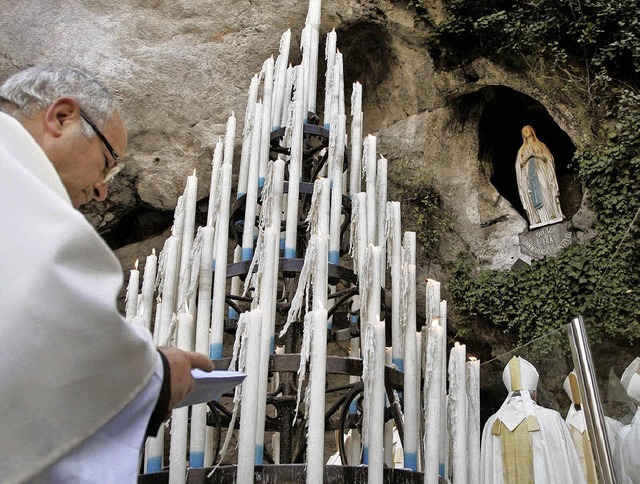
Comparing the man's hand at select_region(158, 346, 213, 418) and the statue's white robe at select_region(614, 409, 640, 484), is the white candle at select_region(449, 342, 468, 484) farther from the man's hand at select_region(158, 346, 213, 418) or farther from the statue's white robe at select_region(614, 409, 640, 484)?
the man's hand at select_region(158, 346, 213, 418)

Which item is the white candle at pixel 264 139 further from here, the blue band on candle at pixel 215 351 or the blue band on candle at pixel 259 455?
the blue band on candle at pixel 259 455

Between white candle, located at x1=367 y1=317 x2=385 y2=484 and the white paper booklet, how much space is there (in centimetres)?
75

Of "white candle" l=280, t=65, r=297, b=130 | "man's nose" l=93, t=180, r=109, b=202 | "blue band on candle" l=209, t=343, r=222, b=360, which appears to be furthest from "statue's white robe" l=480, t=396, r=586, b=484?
"man's nose" l=93, t=180, r=109, b=202

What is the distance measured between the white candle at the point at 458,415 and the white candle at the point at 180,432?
2.52 ft

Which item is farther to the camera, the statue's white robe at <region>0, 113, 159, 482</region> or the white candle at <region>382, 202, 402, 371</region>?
the white candle at <region>382, 202, 402, 371</region>

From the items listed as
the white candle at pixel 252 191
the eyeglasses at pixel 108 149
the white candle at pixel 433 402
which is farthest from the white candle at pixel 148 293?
the eyeglasses at pixel 108 149

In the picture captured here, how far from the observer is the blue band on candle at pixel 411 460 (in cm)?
191

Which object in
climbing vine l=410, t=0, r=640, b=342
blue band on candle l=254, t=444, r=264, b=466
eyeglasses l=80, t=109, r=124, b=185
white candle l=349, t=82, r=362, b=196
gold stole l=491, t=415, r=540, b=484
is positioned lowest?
blue band on candle l=254, t=444, r=264, b=466

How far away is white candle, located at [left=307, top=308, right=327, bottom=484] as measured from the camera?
1648mm

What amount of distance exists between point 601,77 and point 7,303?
6.57 meters

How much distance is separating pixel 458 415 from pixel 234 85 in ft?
17.8

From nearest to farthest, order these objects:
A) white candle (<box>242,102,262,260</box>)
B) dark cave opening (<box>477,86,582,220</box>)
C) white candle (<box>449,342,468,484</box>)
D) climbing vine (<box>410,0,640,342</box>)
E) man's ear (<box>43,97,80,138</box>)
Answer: man's ear (<box>43,97,80,138</box>) → white candle (<box>449,342,468,484</box>) → white candle (<box>242,102,262,260</box>) → climbing vine (<box>410,0,640,342</box>) → dark cave opening (<box>477,86,582,220</box>)

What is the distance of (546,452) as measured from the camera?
259 centimetres

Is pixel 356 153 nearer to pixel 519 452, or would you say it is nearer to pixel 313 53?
pixel 313 53
